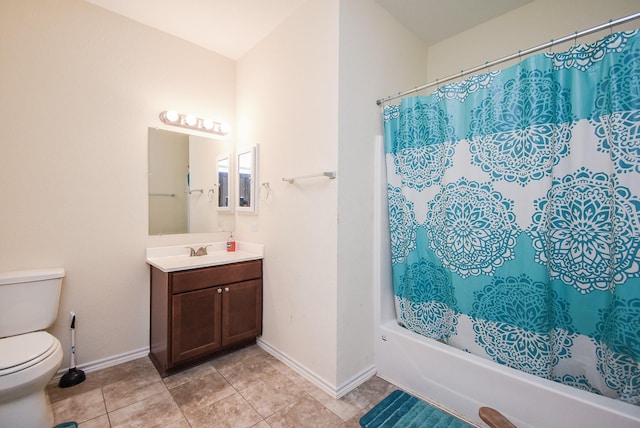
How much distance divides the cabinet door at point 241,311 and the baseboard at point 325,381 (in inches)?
10.9

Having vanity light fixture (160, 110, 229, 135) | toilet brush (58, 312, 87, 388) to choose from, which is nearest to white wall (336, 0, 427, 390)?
vanity light fixture (160, 110, 229, 135)

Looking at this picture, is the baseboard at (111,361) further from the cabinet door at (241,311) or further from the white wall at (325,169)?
the white wall at (325,169)

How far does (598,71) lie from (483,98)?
46cm

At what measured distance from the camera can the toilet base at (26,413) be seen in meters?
1.26

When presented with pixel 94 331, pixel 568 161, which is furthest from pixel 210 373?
pixel 568 161

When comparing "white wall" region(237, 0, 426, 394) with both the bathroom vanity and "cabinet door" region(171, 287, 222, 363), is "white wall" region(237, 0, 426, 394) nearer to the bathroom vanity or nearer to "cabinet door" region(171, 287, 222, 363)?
the bathroom vanity

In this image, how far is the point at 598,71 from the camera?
121cm

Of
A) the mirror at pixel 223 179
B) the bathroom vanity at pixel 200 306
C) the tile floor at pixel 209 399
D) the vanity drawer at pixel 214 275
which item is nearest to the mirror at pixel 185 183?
the mirror at pixel 223 179

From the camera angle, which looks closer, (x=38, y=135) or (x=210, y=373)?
(x=38, y=135)

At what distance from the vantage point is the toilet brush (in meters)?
1.76

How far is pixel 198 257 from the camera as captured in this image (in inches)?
90.0

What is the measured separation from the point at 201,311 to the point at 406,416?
1.51m

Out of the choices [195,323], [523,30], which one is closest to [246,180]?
[195,323]

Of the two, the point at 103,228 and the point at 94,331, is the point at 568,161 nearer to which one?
the point at 103,228
